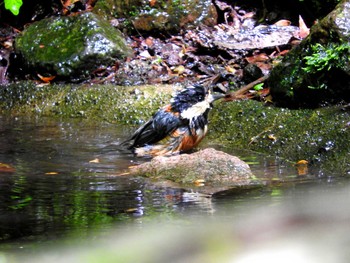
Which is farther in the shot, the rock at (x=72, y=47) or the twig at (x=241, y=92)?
the rock at (x=72, y=47)

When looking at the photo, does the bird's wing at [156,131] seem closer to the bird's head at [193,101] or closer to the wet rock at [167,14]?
the bird's head at [193,101]

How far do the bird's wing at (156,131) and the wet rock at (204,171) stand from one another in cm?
141

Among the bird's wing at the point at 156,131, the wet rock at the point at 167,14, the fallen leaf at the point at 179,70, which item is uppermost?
the wet rock at the point at 167,14

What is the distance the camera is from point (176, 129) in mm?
5914

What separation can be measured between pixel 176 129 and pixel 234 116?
70cm

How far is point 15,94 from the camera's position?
796cm

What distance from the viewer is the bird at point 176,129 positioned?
5863mm

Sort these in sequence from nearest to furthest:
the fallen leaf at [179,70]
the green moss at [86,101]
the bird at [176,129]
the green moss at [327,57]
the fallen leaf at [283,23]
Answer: the green moss at [327,57] → the bird at [176,129] → the green moss at [86,101] → the fallen leaf at [179,70] → the fallen leaf at [283,23]

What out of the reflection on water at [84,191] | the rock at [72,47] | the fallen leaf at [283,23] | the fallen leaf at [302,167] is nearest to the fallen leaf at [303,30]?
the fallen leaf at [283,23]

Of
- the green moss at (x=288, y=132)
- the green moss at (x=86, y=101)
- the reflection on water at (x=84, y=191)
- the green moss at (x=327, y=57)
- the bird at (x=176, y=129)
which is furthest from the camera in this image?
the green moss at (x=86, y=101)

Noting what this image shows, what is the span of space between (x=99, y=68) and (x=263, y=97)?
10.0 ft

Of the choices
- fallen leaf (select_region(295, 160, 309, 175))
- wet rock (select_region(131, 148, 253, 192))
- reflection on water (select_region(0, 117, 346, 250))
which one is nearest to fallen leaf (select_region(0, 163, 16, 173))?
reflection on water (select_region(0, 117, 346, 250))

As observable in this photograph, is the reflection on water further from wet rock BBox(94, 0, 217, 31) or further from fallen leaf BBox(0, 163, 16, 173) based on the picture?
wet rock BBox(94, 0, 217, 31)

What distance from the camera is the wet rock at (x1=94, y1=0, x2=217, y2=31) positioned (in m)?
9.47
